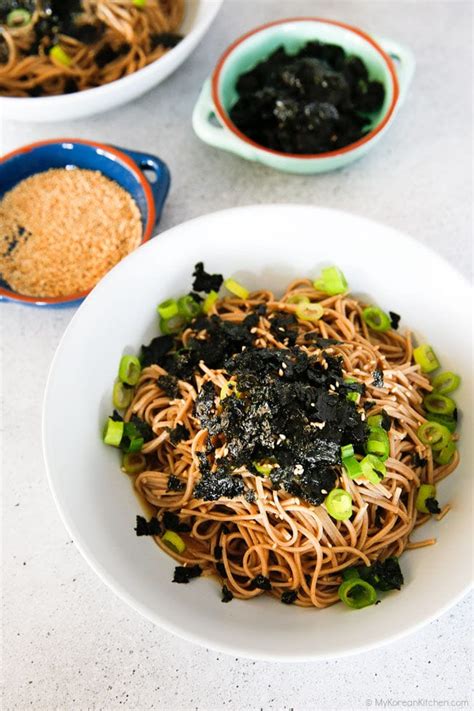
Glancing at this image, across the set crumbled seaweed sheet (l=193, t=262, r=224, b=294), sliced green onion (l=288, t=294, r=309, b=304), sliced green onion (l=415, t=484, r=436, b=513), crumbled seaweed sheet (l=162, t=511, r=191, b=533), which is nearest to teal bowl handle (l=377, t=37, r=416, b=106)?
sliced green onion (l=288, t=294, r=309, b=304)

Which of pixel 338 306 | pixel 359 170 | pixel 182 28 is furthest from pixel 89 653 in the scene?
pixel 182 28

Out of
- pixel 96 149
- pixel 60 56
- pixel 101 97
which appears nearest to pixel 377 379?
pixel 96 149

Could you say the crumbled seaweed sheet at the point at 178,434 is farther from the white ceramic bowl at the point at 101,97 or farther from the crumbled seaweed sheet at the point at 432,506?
the white ceramic bowl at the point at 101,97

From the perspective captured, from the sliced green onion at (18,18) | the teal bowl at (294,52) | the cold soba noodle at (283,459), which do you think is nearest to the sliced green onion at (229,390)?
the cold soba noodle at (283,459)

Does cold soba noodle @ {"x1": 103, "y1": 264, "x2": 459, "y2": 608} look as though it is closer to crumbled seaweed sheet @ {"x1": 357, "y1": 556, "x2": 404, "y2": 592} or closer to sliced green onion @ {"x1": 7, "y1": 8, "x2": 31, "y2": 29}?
crumbled seaweed sheet @ {"x1": 357, "y1": 556, "x2": 404, "y2": 592}

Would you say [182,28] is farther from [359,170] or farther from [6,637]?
[6,637]

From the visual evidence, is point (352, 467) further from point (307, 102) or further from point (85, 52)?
point (85, 52)
